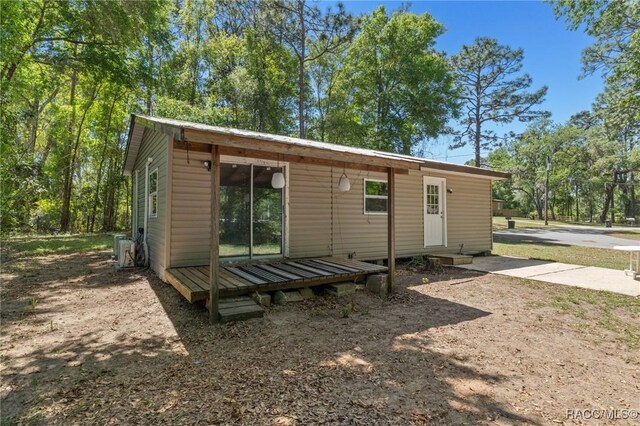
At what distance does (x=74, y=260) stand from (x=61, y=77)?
9020mm

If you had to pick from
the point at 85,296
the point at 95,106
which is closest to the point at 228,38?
the point at 95,106

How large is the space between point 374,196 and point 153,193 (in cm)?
507

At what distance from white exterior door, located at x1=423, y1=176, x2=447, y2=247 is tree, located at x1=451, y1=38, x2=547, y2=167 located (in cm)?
1847

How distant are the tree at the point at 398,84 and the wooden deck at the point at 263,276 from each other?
14.2 m

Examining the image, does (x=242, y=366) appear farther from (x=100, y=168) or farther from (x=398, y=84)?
(x=398, y=84)

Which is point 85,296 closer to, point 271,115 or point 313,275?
point 313,275

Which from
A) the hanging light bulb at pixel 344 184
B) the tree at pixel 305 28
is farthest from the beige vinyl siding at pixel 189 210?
the tree at pixel 305 28

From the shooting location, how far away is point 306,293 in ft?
16.9

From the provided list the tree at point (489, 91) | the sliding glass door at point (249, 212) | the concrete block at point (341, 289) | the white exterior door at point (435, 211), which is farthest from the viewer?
the tree at point (489, 91)

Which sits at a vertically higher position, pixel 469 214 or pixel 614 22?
pixel 614 22

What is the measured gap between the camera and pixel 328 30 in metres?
17.5

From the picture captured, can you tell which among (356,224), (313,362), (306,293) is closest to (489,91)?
(356,224)

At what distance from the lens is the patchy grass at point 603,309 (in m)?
4.00

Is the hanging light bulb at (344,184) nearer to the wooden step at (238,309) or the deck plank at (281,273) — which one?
the deck plank at (281,273)
